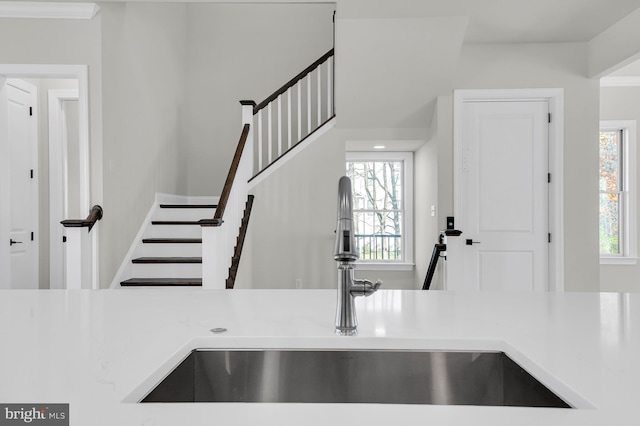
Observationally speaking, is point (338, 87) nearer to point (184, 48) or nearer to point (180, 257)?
point (180, 257)

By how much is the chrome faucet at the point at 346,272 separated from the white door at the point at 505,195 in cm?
360

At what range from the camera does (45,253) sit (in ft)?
17.3

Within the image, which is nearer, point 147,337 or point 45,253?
point 147,337

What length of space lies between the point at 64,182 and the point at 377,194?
12.7 feet

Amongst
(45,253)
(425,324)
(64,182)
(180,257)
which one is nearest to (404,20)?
(180,257)

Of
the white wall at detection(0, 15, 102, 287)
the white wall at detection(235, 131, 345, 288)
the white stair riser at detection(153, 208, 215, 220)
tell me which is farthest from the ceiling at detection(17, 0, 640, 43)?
the white stair riser at detection(153, 208, 215, 220)

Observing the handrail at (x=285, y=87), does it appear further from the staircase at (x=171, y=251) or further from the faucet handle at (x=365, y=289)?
the faucet handle at (x=365, y=289)

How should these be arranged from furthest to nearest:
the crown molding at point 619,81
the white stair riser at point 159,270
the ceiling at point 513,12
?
the crown molding at point 619,81, the white stair riser at point 159,270, the ceiling at point 513,12

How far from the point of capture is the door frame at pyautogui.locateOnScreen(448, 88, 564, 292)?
4.32m

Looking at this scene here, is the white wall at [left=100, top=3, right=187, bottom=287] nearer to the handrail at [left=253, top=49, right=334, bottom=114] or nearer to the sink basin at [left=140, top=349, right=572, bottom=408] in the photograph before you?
the handrail at [left=253, top=49, right=334, bottom=114]

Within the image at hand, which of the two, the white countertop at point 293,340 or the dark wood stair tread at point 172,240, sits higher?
the white countertop at point 293,340

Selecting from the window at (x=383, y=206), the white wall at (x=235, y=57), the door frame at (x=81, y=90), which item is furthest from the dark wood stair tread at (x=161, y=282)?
the window at (x=383, y=206)

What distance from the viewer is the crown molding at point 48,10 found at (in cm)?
377

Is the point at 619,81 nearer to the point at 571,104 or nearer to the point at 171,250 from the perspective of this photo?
the point at 571,104
